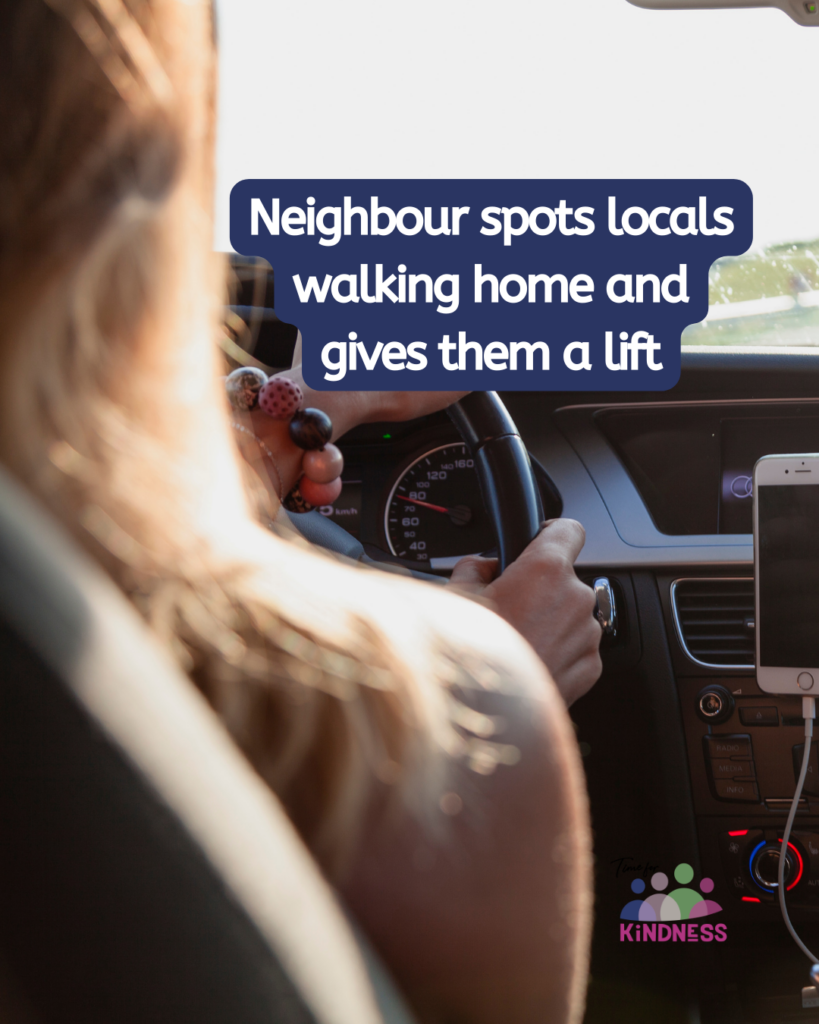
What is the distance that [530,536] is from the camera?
53.6 inches

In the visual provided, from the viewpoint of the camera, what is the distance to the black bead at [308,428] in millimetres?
1155

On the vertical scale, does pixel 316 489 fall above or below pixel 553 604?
above

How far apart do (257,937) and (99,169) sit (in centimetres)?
33

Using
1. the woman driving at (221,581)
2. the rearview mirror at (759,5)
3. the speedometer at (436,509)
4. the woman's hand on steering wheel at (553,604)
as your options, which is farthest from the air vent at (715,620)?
the woman driving at (221,581)

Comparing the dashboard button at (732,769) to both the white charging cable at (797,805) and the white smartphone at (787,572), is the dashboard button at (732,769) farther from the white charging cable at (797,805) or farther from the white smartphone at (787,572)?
the white smartphone at (787,572)

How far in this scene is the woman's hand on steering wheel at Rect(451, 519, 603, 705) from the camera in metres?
1.26

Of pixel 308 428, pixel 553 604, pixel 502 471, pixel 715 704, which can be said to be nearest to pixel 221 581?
pixel 308 428

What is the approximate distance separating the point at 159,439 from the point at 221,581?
0.28 feet

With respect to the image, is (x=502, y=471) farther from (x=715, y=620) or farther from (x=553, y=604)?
(x=715, y=620)

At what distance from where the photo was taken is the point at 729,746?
1957 millimetres

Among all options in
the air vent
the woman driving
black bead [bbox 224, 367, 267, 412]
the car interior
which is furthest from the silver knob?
the woman driving

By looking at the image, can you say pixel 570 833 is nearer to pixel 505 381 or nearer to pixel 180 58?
pixel 180 58

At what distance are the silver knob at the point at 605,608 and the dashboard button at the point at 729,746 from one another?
294mm

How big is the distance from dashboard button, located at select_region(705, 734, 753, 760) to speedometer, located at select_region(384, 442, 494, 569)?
0.62 m
